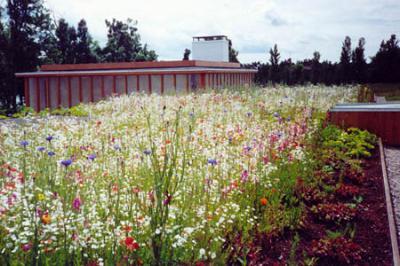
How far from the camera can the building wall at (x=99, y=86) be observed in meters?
27.6

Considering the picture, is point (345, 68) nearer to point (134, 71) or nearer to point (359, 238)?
point (134, 71)

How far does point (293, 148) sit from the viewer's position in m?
7.02

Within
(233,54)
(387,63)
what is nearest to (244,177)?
(387,63)

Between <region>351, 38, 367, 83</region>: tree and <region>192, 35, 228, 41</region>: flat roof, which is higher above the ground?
<region>192, 35, 228, 41</region>: flat roof

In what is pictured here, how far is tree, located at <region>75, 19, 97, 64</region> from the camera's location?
46.6 metres

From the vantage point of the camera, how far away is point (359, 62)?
27703mm

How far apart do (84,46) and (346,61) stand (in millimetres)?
27051

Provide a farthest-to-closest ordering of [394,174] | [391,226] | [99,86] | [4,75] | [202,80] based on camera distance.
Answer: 1. [4,75]
2. [99,86]
3. [202,80]
4. [394,174]
5. [391,226]

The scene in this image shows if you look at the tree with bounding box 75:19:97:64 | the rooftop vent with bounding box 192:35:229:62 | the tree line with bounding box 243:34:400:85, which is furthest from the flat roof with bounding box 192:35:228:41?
the tree with bounding box 75:19:97:64

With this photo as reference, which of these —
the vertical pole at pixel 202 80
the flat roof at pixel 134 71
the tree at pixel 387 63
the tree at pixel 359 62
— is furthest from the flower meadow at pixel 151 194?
the tree at pixel 359 62

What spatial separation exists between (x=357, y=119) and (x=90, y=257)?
849cm

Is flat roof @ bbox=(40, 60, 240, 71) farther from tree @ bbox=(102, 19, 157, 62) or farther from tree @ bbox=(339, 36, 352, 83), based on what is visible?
tree @ bbox=(102, 19, 157, 62)

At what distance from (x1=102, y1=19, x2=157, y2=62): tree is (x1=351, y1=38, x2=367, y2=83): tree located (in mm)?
26946

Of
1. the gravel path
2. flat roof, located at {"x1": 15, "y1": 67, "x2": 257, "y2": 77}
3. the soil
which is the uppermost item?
flat roof, located at {"x1": 15, "y1": 67, "x2": 257, "y2": 77}
